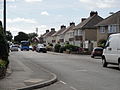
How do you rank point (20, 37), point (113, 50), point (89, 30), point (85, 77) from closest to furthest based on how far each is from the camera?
point (85, 77) → point (113, 50) → point (89, 30) → point (20, 37)

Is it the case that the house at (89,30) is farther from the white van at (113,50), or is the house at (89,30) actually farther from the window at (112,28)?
the white van at (113,50)

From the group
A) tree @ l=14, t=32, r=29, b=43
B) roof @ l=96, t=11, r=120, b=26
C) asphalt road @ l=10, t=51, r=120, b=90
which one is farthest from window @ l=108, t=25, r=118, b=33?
tree @ l=14, t=32, r=29, b=43

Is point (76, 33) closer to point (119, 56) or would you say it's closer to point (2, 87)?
point (119, 56)

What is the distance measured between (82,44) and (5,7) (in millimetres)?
61299

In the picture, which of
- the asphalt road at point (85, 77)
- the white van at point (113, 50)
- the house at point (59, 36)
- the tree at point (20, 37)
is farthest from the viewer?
the tree at point (20, 37)

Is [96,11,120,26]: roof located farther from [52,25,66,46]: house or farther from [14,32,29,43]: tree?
[14,32,29,43]: tree

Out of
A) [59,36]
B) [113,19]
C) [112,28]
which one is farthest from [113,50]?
[59,36]

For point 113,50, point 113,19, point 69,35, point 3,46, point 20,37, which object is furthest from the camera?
point 20,37

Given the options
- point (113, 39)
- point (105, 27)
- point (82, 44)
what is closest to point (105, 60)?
point (113, 39)

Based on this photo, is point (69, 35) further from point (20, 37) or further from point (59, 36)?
point (20, 37)

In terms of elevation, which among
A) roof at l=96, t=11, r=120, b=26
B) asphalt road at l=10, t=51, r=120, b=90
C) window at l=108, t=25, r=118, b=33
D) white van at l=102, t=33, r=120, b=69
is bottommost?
asphalt road at l=10, t=51, r=120, b=90

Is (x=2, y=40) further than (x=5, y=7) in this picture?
No

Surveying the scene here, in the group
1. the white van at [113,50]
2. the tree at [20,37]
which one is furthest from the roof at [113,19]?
the tree at [20,37]

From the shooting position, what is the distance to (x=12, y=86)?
13.7 m
